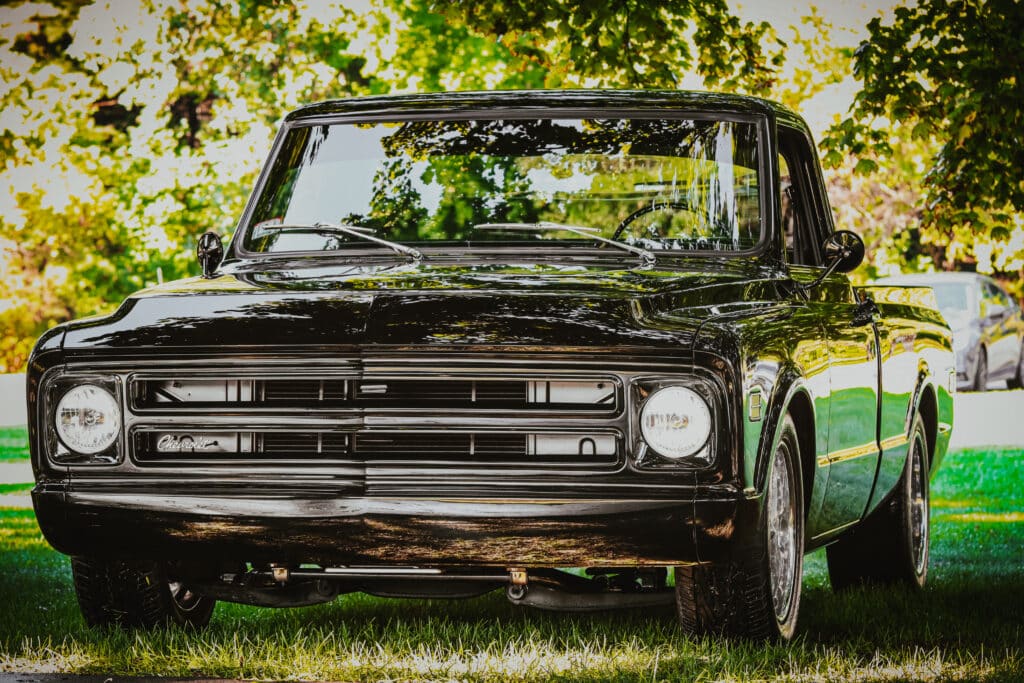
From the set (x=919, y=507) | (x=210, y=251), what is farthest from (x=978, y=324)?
(x=210, y=251)

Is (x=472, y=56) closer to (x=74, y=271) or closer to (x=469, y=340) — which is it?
(x=74, y=271)

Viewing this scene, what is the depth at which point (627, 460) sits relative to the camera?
18.3 feet

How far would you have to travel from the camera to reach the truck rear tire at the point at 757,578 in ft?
19.5

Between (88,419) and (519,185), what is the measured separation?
6.28ft

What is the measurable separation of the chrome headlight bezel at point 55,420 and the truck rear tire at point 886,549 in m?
3.67

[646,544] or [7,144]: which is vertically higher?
[7,144]

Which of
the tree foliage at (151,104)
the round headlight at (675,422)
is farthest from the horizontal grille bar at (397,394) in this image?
the tree foliage at (151,104)

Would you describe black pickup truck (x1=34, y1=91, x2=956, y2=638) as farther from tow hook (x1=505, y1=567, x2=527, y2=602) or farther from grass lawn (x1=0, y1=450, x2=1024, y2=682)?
grass lawn (x1=0, y1=450, x2=1024, y2=682)

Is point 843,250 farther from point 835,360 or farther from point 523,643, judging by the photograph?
point 523,643

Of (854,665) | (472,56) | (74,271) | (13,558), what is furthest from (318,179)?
(74,271)

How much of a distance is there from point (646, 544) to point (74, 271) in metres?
24.5

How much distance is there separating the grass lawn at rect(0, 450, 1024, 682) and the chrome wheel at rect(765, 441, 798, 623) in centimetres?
19

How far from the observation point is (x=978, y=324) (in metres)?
28.8

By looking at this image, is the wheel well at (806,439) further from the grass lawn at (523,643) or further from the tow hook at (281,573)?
the tow hook at (281,573)
